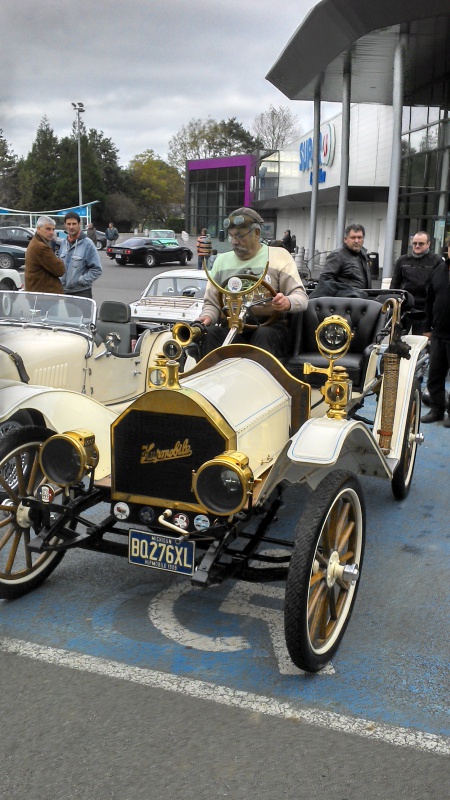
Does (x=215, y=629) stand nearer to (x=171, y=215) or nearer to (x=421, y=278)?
(x=421, y=278)

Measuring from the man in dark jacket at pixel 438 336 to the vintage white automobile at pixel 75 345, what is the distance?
2889mm

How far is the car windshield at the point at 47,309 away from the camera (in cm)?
647

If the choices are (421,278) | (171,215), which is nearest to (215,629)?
(421,278)

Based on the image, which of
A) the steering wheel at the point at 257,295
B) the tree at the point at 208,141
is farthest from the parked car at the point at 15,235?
the tree at the point at 208,141

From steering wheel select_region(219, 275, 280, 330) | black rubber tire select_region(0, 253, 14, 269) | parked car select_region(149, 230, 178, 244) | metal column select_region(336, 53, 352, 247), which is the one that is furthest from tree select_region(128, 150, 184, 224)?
steering wheel select_region(219, 275, 280, 330)

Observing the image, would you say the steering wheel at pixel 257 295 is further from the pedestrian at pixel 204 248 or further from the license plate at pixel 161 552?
the license plate at pixel 161 552

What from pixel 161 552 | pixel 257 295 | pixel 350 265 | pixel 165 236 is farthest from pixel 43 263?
pixel 165 236

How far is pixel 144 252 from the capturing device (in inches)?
1344

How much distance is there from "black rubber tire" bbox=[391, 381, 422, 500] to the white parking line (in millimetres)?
2467

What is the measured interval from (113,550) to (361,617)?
137 cm

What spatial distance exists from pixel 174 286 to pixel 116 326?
553 cm

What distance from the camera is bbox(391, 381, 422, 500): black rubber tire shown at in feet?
17.4

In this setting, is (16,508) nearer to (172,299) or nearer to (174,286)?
(172,299)

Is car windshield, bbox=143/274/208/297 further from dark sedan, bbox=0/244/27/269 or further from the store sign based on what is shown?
the store sign
